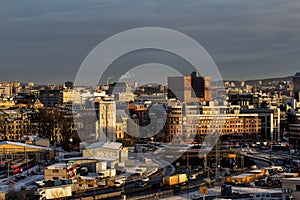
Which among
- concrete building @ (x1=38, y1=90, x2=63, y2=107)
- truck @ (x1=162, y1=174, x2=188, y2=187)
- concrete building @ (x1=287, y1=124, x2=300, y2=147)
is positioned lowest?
truck @ (x1=162, y1=174, x2=188, y2=187)

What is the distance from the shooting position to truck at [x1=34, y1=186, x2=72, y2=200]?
7.08m

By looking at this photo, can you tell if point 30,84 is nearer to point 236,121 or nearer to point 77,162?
point 236,121

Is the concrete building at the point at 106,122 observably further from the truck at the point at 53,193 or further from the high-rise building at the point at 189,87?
the high-rise building at the point at 189,87

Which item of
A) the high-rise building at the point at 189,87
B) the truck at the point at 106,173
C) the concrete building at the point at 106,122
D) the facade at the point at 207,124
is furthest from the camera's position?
the high-rise building at the point at 189,87

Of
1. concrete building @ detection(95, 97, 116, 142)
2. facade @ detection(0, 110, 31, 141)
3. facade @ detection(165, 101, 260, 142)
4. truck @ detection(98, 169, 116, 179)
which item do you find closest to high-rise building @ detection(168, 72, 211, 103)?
facade @ detection(165, 101, 260, 142)

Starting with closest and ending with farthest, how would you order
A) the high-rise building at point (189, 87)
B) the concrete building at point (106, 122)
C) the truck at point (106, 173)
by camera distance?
the truck at point (106, 173) → the concrete building at point (106, 122) → the high-rise building at point (189, 87)

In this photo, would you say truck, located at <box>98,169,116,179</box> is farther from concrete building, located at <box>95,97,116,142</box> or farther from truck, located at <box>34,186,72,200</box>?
concrete building, located at <box>95,97,116,142</box>

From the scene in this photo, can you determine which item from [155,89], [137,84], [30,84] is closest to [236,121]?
[137,84]

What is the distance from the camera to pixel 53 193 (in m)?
7.15

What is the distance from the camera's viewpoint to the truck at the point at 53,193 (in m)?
7.08

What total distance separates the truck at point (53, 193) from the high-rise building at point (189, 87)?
17122mm

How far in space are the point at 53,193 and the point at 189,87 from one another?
60.8ft

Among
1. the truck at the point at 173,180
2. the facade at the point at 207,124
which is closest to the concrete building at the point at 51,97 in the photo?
the facade at the point at 207,124

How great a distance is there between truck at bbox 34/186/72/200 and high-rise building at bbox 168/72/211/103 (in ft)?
56.2
